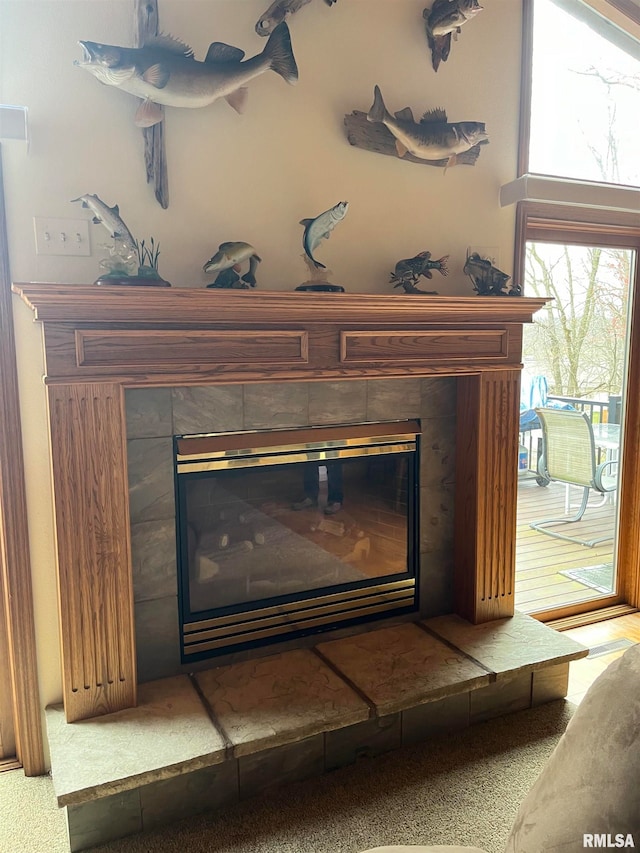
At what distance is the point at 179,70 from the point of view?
1768 millimetres

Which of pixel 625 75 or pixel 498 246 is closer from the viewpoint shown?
pixel 498 246

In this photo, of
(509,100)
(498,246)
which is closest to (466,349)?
(498,246)

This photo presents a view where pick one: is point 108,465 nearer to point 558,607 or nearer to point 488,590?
point 488,590

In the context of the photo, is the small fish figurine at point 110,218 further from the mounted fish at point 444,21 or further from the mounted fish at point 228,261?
the mounted fish at point 444,21

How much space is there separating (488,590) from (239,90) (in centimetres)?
197

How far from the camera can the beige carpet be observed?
5.54 feet

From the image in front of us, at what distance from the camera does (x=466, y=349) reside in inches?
90.8

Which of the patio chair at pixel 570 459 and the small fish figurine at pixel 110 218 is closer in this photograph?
the small fish figurine at pixel 110 218

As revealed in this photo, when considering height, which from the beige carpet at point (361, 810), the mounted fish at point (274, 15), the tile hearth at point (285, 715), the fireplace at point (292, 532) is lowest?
the beige carpet at point (361, 810)

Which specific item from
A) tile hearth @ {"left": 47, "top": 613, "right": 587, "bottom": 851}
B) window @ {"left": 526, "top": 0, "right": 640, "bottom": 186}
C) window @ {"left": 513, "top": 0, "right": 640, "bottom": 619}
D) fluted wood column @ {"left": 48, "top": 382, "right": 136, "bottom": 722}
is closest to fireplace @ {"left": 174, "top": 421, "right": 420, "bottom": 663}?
tile hearth @ {"left": 47, "top": 613, "right": 587, "bottom": 851}

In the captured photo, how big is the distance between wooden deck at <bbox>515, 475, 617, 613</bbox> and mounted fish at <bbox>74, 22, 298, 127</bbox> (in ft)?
6.60

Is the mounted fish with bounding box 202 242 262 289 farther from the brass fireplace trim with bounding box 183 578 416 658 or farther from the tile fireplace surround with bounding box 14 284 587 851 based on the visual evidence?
the brass fireplace trim with bounding box 183 578 416 658

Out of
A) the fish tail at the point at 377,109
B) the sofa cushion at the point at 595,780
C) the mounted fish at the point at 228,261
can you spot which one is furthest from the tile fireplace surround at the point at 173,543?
the sofa cushion at the point at 595,780

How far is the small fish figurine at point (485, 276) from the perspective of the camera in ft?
7.65
